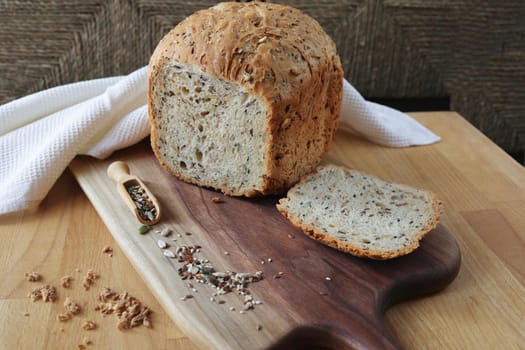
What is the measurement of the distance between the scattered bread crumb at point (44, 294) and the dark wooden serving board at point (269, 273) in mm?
213

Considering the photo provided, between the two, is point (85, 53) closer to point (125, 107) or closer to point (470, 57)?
point (125, 107)

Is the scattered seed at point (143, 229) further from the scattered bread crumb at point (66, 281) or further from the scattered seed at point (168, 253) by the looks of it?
the scattered bread crumb at point (66, 281)

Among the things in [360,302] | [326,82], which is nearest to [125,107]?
[326,82]

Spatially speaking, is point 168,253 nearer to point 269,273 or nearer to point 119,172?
point 269,273

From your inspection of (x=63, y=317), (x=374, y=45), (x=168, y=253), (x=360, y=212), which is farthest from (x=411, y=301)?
(x=374, y=45)

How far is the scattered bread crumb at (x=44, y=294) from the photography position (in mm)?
1531

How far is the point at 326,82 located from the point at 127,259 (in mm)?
822

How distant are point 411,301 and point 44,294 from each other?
3.07ft

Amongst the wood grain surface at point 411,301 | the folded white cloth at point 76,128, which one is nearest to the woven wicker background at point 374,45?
the folded white cloth at point 76,128

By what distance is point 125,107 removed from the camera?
7.39 ft

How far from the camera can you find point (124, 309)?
4.93 ft

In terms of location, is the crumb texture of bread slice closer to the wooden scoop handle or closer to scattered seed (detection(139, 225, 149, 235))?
the wooden scoop handle

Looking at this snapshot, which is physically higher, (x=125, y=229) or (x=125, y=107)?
(x=125, y=107)

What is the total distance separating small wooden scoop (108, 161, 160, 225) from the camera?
1.80 m
